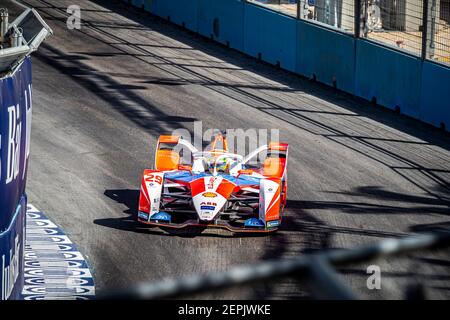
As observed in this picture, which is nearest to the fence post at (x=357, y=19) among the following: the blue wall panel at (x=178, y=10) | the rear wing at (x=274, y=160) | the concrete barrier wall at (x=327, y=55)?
the concrete barrier wall at (x=327, y=55)

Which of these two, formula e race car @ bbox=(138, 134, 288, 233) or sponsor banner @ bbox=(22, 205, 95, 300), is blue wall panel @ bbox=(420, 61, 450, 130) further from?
sponsor banner @ bbox=(22, 205, 95, 300)

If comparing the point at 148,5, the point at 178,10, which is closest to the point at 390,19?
the point at 178,10

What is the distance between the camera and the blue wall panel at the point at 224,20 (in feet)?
92.8

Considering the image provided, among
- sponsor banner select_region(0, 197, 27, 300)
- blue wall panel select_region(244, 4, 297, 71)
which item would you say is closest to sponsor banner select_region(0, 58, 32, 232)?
sponsor banner select_region(0, 197, 27, 300)

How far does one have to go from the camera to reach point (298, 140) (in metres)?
20.2

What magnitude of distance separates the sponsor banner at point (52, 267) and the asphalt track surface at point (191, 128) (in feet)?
0.72

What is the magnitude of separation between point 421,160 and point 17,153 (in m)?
11.7

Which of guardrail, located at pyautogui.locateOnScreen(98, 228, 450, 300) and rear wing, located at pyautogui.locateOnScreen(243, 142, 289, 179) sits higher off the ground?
guardrail, located at pyautogui.locateOnScreen(98, 228, 450, 300)

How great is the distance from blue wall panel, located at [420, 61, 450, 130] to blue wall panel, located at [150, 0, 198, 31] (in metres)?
10.7

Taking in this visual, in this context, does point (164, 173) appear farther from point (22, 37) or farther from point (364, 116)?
point (364, 116)

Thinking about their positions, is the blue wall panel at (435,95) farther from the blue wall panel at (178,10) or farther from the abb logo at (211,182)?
the blue wall panel at (178,10)

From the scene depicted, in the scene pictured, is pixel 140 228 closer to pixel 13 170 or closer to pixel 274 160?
pixel 274 160

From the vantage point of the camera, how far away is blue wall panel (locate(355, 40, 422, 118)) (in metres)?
22.1
